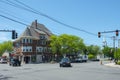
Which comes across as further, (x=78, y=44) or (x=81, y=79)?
(x=78, y=44)

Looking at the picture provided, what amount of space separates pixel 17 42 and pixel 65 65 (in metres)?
52.9

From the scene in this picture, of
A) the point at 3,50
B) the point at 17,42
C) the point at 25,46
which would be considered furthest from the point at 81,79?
the point at 3,50

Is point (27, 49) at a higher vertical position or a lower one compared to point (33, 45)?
lower

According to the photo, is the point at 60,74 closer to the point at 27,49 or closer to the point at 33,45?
the point at 27,49

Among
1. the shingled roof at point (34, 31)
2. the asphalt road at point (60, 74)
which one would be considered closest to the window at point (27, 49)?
the shingled roof at point (34, 31)

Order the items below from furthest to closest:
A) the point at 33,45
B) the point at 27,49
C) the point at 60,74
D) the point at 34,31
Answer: the point at 34,31
the point at 33,45
the point at 27,49
the point at 60,74

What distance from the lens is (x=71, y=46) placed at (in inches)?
4043

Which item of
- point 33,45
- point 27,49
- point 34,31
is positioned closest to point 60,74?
point 27,49

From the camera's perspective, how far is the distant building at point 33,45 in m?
96.6

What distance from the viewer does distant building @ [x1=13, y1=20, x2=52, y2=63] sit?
317 feet

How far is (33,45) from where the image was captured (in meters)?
98.9

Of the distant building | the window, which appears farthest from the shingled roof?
the window

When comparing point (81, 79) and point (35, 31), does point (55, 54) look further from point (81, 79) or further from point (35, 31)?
point (81, 79)

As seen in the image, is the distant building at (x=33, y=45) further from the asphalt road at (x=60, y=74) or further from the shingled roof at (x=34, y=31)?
the asphalt road at (x=60, y=74)
